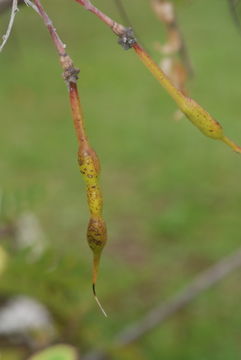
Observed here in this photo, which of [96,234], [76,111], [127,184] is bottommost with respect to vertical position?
[127,184]

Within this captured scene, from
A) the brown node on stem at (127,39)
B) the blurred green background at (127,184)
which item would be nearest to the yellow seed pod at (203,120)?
the brown node on stem at (127,39)

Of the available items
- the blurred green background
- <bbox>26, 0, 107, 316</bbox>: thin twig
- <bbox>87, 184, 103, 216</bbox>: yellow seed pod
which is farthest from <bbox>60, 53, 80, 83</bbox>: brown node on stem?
the blurred green background

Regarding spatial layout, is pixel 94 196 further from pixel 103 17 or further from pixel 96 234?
pixel 103 17

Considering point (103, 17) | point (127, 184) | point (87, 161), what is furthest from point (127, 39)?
point (127, 184)

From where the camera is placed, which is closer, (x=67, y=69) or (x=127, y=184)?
(x=67, y=69)

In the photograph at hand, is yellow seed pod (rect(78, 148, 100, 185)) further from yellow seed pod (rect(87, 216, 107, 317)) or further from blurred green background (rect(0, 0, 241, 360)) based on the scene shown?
blurred green background (rect(0, 0, 241, 360))

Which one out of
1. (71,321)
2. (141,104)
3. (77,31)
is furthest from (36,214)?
(77,31)
